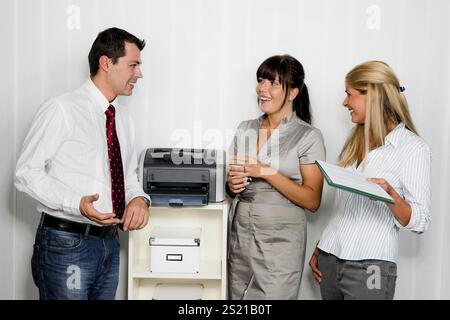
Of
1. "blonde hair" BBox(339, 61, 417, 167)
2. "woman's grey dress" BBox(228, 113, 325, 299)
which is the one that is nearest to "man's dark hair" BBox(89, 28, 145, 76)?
"woman's grey dress" BBox(228, 113, 325, 299)

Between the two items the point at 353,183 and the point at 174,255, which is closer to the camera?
the point at 353,183

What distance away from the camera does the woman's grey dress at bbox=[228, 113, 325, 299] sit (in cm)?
270

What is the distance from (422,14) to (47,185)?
2049 millimetres

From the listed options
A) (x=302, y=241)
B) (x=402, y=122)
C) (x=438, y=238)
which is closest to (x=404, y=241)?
(x=438, y=238)

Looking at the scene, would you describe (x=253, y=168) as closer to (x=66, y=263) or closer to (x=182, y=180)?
(x=182, y=180)

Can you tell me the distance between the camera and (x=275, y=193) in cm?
272

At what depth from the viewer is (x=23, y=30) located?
3.08 metres

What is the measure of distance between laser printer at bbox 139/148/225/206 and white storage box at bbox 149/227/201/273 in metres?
0.19

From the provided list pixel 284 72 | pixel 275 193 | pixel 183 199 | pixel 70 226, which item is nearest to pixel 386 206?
pixel 275 193

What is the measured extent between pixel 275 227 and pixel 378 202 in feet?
1.67

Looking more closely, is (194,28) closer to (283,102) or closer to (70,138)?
(283,102)

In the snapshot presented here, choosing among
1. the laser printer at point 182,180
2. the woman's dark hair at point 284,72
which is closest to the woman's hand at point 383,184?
the woman's dark hair at point 284,72

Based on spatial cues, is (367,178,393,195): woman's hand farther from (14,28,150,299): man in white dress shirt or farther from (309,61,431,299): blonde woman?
(14,28,150,299): man in white dress shirt

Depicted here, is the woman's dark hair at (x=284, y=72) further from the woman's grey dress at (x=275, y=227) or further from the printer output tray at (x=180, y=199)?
the printer output tray at (x=180, y=199)
